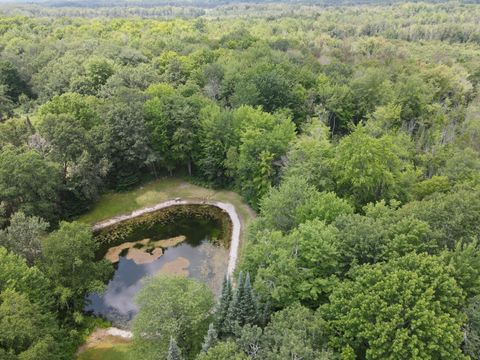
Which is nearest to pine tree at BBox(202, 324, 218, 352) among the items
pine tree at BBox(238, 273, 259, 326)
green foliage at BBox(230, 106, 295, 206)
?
pine tree at BBox(238, 273, 259, 326)

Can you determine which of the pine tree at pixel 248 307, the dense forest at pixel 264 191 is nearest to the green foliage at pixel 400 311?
the dense forest at pixel 264 191

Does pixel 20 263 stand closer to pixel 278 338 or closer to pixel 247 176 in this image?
pixel 278 338

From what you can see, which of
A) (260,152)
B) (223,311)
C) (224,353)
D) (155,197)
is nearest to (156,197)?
(155,197)

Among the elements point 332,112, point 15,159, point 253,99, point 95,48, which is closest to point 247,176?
point 253,99

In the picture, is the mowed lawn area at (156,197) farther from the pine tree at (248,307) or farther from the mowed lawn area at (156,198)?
the pine tree at (248,307)

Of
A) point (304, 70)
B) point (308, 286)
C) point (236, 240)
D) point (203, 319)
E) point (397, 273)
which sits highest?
point (304, 70)
